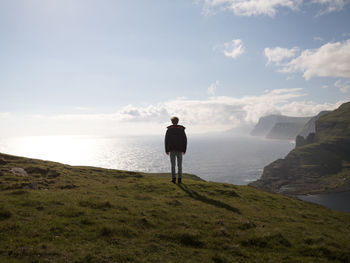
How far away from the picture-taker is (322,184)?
186125 millimetres

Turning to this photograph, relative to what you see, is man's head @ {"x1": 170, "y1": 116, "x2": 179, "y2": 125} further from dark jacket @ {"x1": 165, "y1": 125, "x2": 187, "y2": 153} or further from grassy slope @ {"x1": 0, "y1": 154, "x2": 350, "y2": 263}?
grassy slope @ {"x1": 0, "y1": 154, "x2": 350, "y2": 263}

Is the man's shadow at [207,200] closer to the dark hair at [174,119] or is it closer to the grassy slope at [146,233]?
the grassy slope at [146,233]

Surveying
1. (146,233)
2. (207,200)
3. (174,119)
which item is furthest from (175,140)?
(146,233)

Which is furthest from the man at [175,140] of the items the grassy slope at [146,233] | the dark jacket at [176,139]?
the grassy slope at [146,233]

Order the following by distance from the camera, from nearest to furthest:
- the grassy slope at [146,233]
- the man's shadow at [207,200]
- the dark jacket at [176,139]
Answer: the grassy slope at [146,233], the man's shadow at [207,200], the dark jacket at [176,139]

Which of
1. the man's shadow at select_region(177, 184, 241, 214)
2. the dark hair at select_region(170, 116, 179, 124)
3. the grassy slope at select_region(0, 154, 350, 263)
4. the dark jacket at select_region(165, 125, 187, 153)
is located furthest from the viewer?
the dark hair at select_region(170, 116, 179, 124)

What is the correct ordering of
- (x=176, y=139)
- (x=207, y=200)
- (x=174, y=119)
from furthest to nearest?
(x=174, y=119) → (x=176, y=139) → (x=207, y=200)

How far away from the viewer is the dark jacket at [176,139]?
19531 mm

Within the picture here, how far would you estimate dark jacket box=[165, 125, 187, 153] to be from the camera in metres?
19.5

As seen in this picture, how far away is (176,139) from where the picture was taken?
64.1ft

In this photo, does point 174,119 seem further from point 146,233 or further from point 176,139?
point 146,233

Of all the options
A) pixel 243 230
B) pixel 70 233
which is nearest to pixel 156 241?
pixel 70 233

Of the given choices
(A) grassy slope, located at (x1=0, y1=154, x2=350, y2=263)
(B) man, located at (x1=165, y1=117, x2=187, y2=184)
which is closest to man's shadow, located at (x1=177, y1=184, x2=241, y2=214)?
(A) grassy slope, located at (x1=0, y1=154, x2=350, y2=263)

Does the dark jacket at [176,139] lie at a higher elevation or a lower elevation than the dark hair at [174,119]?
lower
